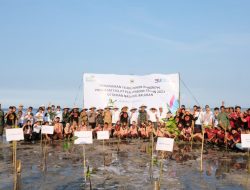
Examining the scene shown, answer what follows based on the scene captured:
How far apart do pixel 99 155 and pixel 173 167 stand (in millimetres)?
4111

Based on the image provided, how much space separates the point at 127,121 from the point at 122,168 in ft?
31.1

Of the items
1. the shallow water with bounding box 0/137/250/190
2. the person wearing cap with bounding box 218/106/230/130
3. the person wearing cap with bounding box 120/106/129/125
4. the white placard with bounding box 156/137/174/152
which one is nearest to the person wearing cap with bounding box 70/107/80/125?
the person wearing cap with bounding box 120/106/129/125

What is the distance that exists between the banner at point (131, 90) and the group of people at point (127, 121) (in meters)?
0.55

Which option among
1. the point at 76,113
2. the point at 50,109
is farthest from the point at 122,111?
the point at 50,109

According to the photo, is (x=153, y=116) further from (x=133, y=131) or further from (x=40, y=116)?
(x=40, y=116)

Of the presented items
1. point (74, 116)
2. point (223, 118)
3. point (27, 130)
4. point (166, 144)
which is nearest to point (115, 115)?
point (74, 116)

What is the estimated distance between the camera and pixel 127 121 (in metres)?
24.0

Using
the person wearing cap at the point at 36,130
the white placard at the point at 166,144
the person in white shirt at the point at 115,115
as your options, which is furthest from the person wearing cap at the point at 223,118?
the person wearing cap at the point at 36,130

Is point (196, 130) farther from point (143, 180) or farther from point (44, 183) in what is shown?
point (44, 183)

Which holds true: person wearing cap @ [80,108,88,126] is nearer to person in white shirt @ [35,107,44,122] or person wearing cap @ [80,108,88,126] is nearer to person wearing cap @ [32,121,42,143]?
person in white shirt @ [35,107,44,122]

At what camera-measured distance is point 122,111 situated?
78.1 ft

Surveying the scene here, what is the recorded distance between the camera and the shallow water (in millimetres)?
11969

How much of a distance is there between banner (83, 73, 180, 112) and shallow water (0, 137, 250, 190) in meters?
4.88

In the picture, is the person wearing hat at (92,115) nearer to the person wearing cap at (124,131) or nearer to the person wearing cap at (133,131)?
the person wearing cap at (124,131)
